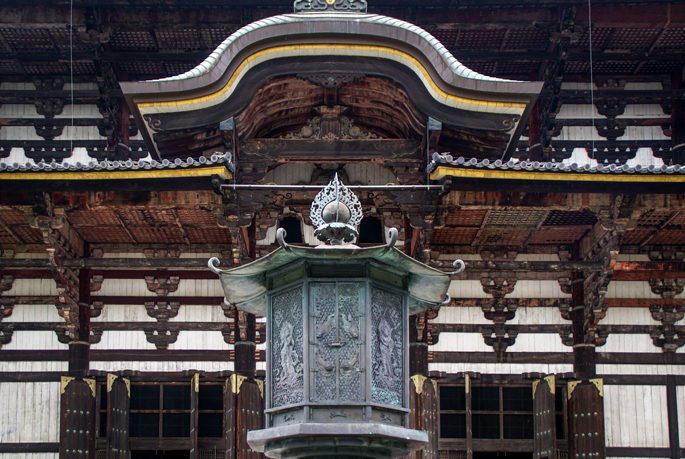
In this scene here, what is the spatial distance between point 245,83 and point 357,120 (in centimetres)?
187

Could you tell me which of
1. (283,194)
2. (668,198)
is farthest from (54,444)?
(668,198)

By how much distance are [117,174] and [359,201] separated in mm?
3332

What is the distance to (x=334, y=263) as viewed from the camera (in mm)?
9227

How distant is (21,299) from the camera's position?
15.5 metres

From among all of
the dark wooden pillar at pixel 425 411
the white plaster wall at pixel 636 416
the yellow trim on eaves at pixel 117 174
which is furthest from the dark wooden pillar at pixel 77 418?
the white plaster wall at pixel 636 416

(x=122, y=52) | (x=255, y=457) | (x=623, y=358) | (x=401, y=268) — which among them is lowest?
(x=255, y=457)

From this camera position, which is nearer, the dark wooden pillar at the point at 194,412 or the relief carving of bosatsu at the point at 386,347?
the relief carving of bosatsu at the point at 386,347

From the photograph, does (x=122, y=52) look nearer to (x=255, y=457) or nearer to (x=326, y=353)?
(x=255, y=457)

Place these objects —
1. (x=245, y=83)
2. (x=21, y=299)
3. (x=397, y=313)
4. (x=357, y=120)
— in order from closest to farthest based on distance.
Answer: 1. (x=397, y=313)
2. (x=245, y=83)
3. (x=357, y=120)
4. (x=21, y=299)

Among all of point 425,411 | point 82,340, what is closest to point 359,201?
point 425,411

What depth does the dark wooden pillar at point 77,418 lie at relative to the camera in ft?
46.6

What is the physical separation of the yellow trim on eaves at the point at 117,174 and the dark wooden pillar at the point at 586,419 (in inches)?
246

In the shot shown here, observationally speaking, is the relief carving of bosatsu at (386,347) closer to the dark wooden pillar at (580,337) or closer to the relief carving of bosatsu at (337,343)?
the relief carving of bosatsu at (337,343)

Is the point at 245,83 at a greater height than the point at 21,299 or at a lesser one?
greater
